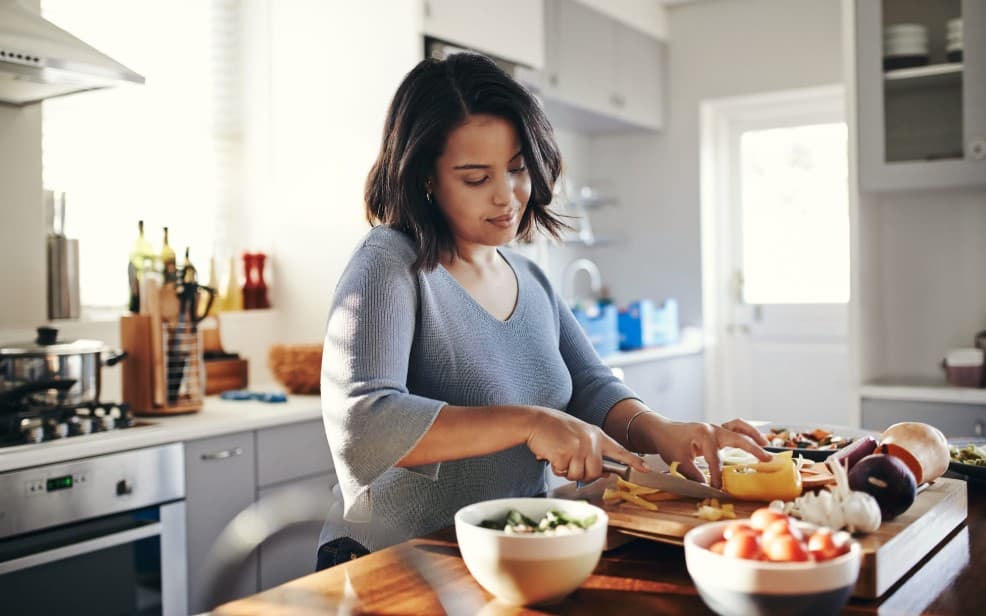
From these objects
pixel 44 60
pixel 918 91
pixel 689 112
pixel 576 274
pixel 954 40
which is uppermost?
pixel 689 112

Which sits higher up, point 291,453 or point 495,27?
point 495,27

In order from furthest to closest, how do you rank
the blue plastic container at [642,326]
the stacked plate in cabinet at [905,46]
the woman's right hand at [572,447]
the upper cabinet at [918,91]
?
the blue plastic container at [642,326] < the stacked plate in cabinet at [905,46] < the upper cabinet at [918,91] < the woman's right hand at [572,447]

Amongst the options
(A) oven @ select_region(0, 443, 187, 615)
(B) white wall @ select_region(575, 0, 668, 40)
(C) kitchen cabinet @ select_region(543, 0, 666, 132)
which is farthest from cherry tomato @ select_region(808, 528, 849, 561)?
(B) white wall @ select_region(575, 0, 668, 40)

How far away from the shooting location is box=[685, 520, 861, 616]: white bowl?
0.84 meters

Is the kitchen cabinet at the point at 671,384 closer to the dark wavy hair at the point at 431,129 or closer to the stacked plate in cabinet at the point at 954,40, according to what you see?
the stacked plate in cabinet at the point at 954,40

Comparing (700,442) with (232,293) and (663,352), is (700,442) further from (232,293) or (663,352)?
(663,352)

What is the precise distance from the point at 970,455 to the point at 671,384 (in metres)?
2.87

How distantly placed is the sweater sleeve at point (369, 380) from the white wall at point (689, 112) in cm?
368

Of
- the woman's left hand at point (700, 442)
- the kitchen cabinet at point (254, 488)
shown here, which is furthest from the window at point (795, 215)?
the woman's left hand at point (700, 442)

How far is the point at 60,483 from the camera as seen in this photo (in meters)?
2.08

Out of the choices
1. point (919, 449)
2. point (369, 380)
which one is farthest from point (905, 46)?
point (369, 380)

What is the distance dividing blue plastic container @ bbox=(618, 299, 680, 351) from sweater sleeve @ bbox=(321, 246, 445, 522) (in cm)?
300

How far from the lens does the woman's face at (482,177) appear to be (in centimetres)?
146

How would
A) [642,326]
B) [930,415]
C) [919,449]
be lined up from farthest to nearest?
[642,326] < [930,415] < [919,449]
